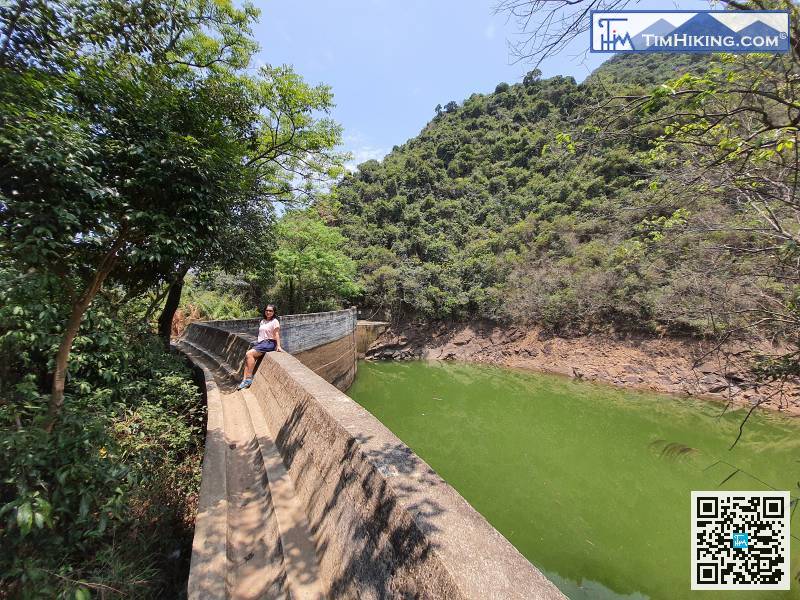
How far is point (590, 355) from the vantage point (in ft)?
55.7

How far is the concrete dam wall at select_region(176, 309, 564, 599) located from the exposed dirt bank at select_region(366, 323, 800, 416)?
9019 mm

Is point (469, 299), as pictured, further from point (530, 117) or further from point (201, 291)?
point (530, 117)

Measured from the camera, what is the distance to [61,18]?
8.57ft

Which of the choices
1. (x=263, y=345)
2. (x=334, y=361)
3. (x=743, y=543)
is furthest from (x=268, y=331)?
(x=334, y=361)

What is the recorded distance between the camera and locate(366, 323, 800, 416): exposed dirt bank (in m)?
12.3

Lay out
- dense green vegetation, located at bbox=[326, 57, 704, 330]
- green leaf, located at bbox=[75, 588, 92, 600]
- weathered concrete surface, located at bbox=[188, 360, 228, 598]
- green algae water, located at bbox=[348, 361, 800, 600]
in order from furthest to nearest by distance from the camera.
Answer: dense green vegetation, located at bbox=[326, 57, 704, 330]
green algae water, located at bbox=[348, 361, 800, 600]
weathered concrete surface, located at bbox=[188, 360, 228, 598]
green leaf, located at bbox=[75, 588, 92, 600]

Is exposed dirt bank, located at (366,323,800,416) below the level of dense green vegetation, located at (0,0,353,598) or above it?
below

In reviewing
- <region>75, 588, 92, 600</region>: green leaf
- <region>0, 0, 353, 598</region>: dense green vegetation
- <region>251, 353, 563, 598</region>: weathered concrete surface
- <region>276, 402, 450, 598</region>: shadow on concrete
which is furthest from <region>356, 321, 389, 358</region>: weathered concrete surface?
<region>75, 588, 92, 600</region>: green leaf

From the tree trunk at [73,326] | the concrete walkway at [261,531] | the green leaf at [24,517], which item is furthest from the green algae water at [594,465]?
the tree trunk at [73,326]

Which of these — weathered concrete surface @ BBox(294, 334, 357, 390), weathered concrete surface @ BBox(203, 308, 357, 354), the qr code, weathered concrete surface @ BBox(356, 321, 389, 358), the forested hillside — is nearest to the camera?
the forested hillside

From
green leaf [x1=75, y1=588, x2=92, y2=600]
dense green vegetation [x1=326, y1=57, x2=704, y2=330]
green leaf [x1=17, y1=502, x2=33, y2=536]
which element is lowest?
green leaf [x1=75, y1=588, x2=92, y2=600]

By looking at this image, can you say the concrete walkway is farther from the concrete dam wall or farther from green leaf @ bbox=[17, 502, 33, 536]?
green leaf @ bbox=[17, 502, 33, 536]

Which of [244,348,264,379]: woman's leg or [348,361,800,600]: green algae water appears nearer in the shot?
[348,361,800,600]: green algae water

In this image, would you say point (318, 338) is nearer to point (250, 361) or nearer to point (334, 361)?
point (334, 361)
